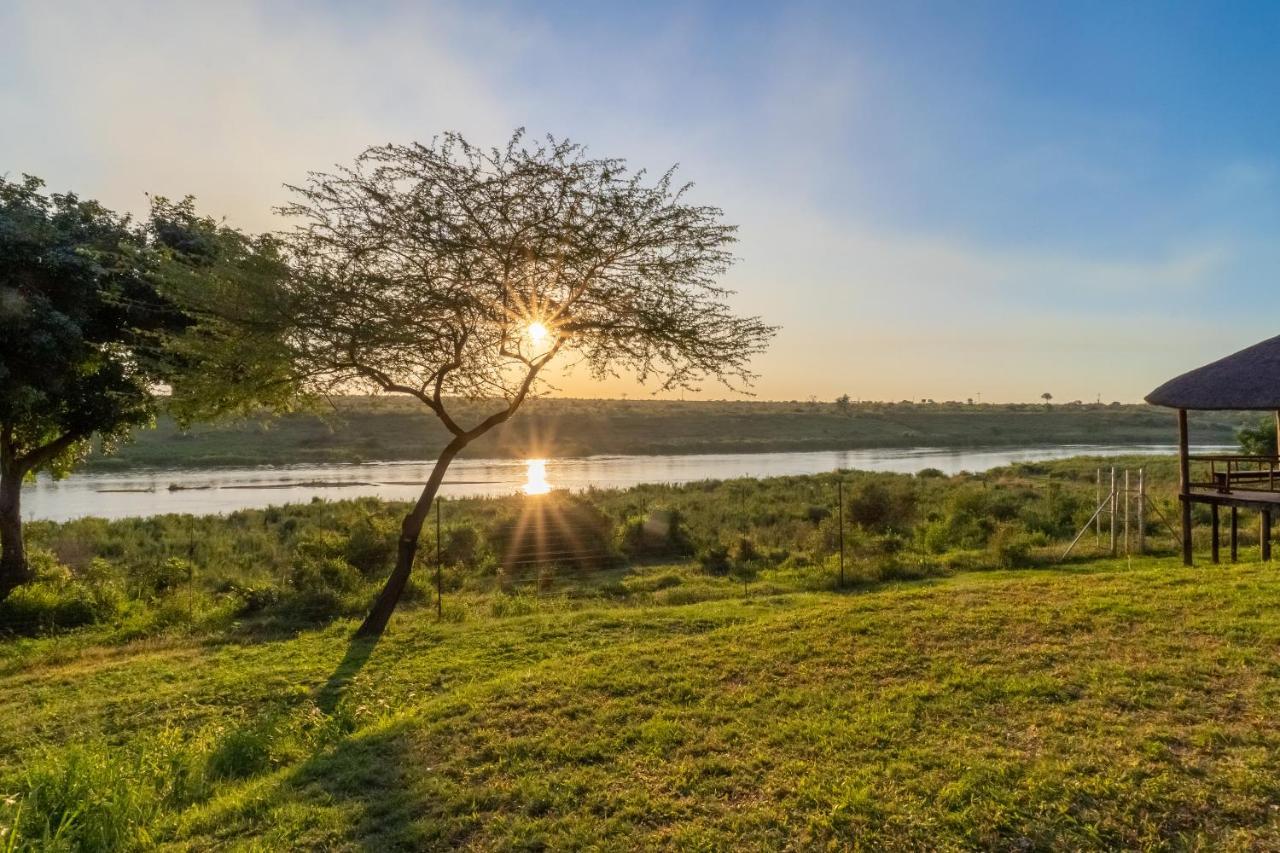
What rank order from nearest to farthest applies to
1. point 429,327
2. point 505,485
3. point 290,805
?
point 290,805 → point 429,327 → point 505,485

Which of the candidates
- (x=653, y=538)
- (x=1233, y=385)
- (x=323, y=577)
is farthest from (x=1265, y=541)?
(x=323, y=577)

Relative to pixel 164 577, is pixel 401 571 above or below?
above

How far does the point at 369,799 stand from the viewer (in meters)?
4.56

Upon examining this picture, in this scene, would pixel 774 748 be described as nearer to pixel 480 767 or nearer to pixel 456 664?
pixel 480 767

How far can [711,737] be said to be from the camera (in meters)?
5.27

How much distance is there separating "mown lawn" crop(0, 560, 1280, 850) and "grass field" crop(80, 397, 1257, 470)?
48875 mm

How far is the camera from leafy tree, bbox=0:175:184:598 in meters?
10.9

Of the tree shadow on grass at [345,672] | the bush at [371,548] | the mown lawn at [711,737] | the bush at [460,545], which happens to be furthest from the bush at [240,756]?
the bush at [460,545]

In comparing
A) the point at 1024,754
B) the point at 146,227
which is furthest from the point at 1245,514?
the point at 146,227

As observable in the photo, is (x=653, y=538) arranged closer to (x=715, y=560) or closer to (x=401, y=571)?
(x=715, y=560)

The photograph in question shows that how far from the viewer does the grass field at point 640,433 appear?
198 feet

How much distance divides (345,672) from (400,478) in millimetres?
38262

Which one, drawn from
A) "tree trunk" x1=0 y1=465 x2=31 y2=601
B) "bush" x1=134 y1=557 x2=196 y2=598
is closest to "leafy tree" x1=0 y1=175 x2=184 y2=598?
"tree trunk" x1=0 y1=465 x2=31 y2=601

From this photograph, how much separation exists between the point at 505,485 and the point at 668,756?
38288mm
